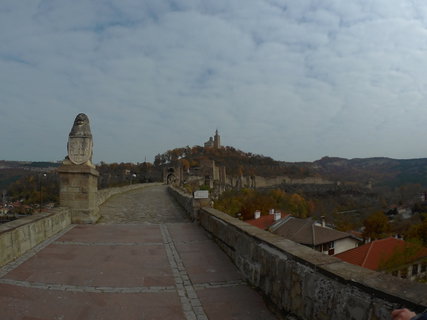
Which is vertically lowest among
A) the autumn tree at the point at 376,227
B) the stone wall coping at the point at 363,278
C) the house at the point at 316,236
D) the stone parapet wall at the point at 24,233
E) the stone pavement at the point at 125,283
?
the autumn tree at the point at 376,227

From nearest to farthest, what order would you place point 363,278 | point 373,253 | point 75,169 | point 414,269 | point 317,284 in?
point 363,278, point 317,284, point 75,169, point 414,269, point 373,253

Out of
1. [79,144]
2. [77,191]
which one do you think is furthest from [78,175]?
[79,144]

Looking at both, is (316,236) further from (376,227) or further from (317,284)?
(317,284)

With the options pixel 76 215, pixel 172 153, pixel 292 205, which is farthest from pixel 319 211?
pixel 76 215

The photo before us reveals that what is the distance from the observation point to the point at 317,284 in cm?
244

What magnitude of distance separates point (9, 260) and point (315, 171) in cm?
12455

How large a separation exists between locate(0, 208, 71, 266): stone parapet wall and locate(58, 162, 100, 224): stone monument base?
3.82 feet

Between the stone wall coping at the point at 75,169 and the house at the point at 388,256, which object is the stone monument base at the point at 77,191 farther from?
the house at the point at 388,256

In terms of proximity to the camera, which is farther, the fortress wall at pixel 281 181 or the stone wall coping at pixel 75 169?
the fortress wall at pixel 281 181

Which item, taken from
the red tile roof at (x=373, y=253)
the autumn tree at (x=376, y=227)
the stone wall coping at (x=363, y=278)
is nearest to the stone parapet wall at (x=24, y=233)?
the stone wall coping at (x=363, y=278)

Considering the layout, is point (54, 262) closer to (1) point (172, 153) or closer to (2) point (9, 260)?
(2) point (9, 260)

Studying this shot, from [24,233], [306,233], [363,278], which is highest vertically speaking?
[363,278]

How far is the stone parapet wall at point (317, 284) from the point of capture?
188 cm

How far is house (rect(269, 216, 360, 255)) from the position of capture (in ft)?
99.7
